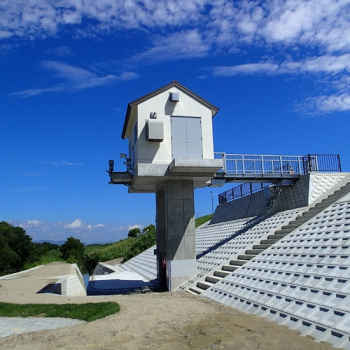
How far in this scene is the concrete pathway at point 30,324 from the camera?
26.9 ft

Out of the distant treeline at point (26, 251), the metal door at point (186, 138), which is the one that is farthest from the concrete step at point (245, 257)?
the distant treeline at point (26, 251)

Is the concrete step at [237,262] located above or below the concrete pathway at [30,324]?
above

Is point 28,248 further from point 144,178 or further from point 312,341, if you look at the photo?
point 312,341

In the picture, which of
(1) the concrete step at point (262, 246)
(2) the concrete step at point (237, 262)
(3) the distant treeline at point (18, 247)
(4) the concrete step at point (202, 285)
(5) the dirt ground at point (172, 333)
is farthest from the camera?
(3) the distant treeline at point (18, 247)

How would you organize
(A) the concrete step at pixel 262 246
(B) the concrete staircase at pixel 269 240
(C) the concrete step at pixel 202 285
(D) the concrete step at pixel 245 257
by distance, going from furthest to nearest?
(A) the concrete step at pixel 262 246, (D) the concrete step at pixel 245 257, (B) the concrete staircase at pixel 269 240, (C) the concrete step at pixel 202 285

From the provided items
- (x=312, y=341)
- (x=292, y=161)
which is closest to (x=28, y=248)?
(x=292, y=161)

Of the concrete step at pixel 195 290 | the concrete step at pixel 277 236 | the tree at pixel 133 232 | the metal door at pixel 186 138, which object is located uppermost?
the metal door at pixel 186 138

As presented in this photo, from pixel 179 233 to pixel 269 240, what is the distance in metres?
4.05

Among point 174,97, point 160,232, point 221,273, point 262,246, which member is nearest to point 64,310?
point 221,273

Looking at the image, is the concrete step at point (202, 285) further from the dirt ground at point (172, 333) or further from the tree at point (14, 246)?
the tree at point (14, 246)

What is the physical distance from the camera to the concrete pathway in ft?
26.9

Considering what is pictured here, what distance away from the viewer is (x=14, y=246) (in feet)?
123

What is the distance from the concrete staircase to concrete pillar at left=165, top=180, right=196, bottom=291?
126cm

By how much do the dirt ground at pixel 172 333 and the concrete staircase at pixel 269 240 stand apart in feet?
11.8
